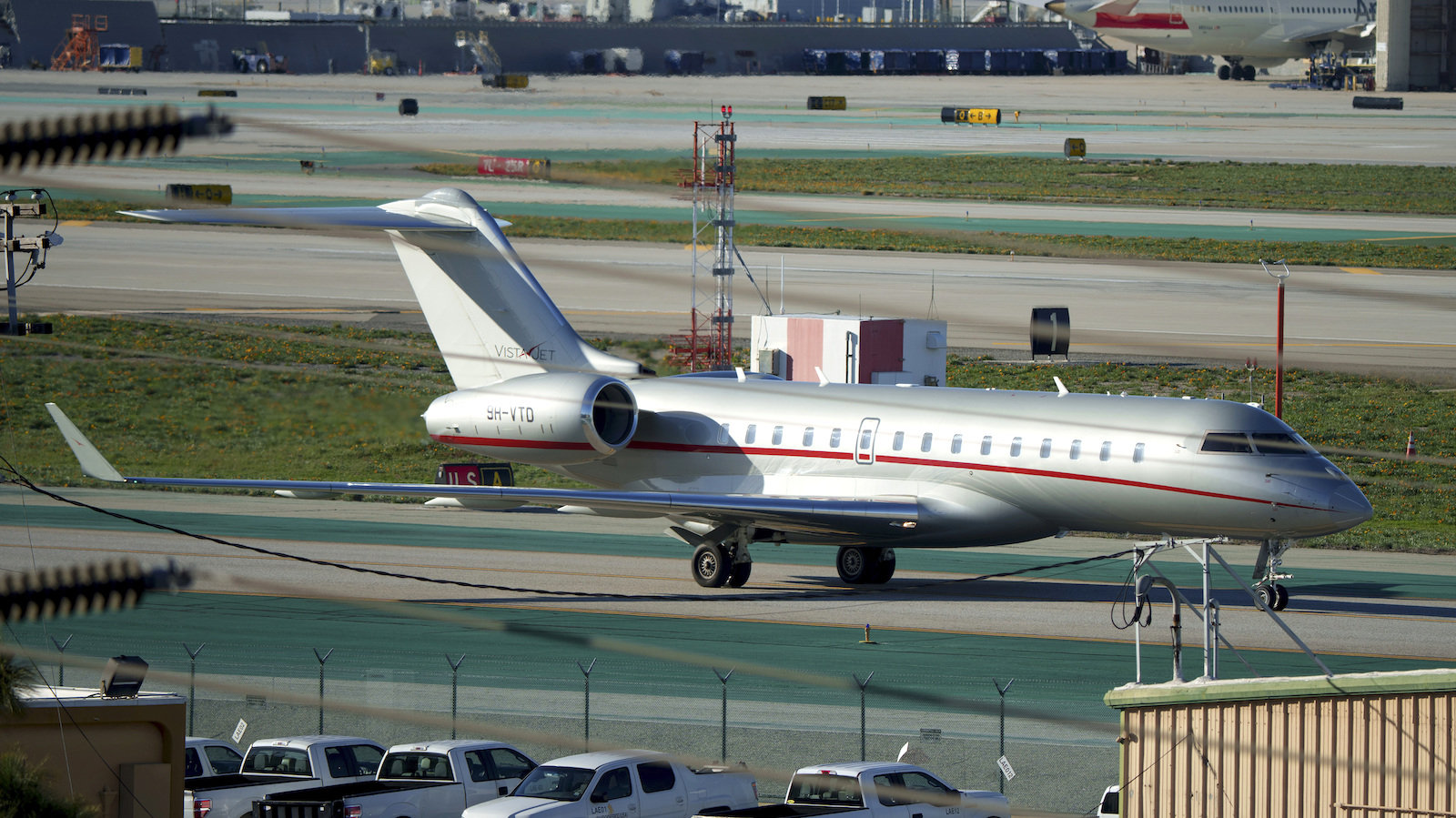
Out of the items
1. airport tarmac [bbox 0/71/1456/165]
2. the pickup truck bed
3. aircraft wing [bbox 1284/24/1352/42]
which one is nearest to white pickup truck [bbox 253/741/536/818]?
the pickup truck bed

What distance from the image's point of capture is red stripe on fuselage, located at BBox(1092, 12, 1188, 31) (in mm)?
127975

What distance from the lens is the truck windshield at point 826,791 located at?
19297 mm

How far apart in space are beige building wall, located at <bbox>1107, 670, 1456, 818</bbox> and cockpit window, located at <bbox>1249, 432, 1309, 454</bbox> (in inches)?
558

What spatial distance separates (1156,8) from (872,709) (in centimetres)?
11360

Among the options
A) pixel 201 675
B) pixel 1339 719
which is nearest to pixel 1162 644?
pixel 1339 719

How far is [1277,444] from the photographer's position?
30859 millimetres

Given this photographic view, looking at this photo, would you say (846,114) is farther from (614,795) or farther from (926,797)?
(926,797)

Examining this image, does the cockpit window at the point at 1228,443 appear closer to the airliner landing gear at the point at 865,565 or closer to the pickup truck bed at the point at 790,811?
the airliner landing gear at the point at 865,565

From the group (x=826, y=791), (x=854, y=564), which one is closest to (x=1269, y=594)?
(x=854, y=564)

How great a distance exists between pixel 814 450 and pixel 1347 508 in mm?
11136

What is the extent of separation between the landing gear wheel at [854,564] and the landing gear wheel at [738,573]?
2.17 metres

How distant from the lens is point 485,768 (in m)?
21.3

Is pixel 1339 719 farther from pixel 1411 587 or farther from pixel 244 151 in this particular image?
pixel 244 151

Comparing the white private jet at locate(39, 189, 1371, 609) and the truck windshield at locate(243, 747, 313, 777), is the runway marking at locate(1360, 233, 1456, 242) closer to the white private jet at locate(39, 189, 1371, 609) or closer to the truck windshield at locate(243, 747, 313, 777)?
the white private jet at locate(39, 189, 1371, 609)
